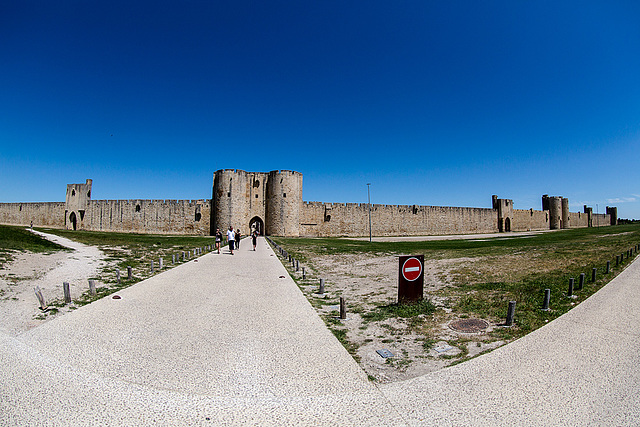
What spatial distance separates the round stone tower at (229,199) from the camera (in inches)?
1613

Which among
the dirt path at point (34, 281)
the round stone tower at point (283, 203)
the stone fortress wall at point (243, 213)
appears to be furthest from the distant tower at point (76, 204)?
the dirt path at point (34, 281)

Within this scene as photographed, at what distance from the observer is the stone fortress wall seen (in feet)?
137

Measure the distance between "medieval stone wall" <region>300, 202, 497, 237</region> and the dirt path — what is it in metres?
30.2

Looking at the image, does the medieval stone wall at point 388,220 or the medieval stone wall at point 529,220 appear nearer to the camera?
the medieval stone wall at point 388,220

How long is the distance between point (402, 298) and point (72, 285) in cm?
930

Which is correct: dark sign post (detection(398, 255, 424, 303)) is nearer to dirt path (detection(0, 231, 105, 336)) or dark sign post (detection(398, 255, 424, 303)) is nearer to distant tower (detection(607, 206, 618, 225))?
dirt path (detection(0, 231, 105, 336))

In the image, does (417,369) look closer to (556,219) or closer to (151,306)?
(151,306)

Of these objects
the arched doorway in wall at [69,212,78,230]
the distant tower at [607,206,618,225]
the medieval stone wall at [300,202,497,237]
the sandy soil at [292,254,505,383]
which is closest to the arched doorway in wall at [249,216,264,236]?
the medieval stone wall at [300,202,497,237]

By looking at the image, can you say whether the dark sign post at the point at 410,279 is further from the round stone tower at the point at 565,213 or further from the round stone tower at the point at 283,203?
the round stone tower at the point at 565,213

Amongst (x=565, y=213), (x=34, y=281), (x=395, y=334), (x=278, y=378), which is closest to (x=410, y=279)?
(x=395, y=334)

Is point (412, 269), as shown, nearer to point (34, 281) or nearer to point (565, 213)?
point (34, 281)

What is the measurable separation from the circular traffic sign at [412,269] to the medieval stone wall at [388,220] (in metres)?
36.4

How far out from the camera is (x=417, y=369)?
14.9 ft

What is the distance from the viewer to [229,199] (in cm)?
4106
